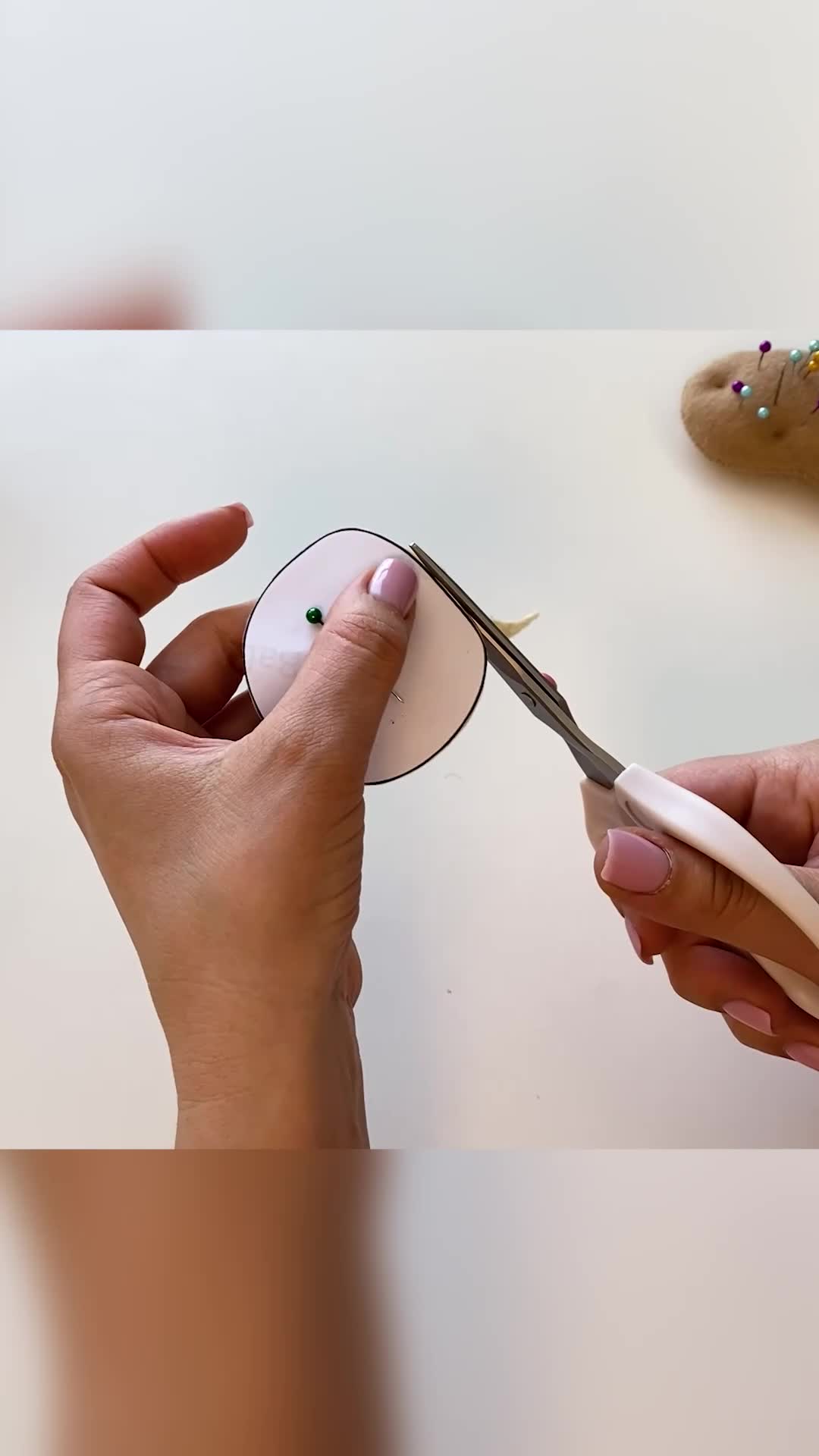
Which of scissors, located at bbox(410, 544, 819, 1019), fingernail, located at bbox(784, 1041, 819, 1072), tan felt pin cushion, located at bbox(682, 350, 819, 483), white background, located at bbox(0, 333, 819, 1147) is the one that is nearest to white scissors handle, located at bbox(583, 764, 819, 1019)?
scissors, located at bbox(410, 544, 819, 1019)

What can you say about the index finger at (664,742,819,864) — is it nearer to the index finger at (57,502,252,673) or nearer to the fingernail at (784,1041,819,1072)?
the fingernail at (784,1041,819,1072)

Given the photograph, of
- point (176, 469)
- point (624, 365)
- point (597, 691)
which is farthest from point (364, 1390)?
point (624, 365)

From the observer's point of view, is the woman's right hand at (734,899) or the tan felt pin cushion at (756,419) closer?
the woman's right hand at (734,899)

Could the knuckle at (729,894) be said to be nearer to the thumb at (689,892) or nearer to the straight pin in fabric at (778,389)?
the thumb at (689,892)

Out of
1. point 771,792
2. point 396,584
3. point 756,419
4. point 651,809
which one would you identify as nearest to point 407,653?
point 396,584

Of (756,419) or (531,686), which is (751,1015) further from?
(756,419)

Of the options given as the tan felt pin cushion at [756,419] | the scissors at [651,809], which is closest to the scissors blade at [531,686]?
the scissors at [651,809]

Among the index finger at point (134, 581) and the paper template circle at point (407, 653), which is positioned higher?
the index finger at point (134, 581)
